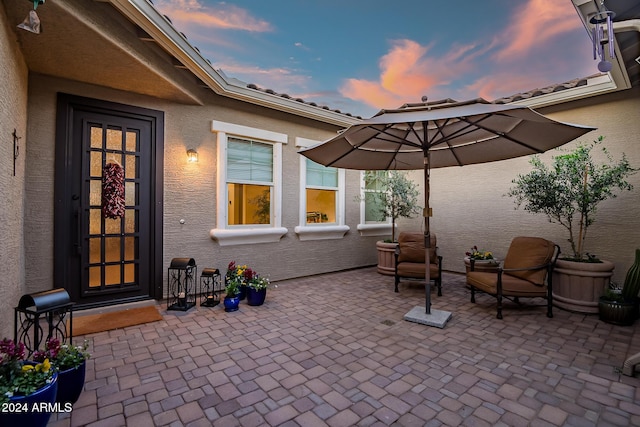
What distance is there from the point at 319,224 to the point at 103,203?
3.84 metres

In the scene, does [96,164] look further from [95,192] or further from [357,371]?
[357,371]

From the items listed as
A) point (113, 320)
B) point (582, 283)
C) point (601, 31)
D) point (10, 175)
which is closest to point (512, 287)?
point (582, 283)

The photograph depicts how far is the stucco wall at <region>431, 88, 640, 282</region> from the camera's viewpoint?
4426mm

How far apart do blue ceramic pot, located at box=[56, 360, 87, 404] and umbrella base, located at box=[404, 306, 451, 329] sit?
3221 millimetres

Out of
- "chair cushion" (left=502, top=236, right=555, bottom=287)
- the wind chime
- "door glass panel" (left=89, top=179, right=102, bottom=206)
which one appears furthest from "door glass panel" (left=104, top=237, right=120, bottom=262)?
the wind chime

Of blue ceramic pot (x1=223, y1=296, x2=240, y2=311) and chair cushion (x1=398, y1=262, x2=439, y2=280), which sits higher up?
chair cushion (x1=398, y1=262, x2=439, y2=280)

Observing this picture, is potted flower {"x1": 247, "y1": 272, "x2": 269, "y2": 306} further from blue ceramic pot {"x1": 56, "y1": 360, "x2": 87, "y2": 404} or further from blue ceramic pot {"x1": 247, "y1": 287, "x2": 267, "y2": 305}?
blue ceramic pot {"x1": 56, "y1": 360, "x2": 87, "y2": 404}

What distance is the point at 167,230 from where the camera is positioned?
4.42 metres

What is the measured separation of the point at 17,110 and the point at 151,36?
5.09 ft

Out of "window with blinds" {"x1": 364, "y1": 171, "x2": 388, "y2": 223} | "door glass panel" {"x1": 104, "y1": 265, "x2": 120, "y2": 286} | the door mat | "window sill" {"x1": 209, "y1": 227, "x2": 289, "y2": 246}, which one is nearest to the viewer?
the door mat

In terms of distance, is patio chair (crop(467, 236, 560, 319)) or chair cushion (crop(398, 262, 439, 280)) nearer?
patio chair (crop(467, 236, 560, 319))

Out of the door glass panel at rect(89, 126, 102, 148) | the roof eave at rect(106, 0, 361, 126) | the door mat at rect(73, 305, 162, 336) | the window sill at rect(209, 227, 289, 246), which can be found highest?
the roof eave at rect(106, 0, 361, 126)

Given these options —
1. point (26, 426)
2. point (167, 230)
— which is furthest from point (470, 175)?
point (26, 426)

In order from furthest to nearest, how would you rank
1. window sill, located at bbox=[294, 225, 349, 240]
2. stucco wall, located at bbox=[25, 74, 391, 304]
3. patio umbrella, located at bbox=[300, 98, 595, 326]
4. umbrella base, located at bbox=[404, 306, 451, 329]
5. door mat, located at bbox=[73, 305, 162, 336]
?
window sill, located at bbox=[294, 225, 349, 240] < stucco wall, located at bbox=[25, 74, 391, 304] < umbrella base, located at bbox=[404, 306, 451, 329] < door mat, located at bbox=[73, 305, 162, 336] < patio umbrella, located at bbox=[300, 98, 595, 326]
